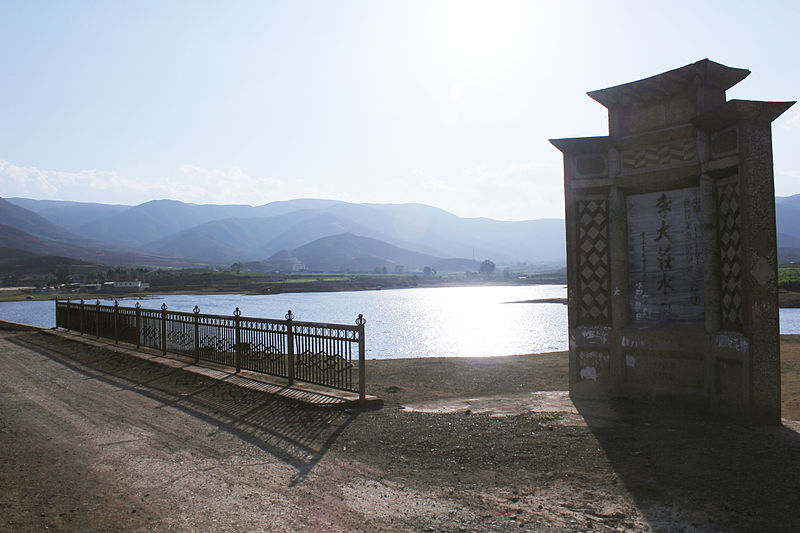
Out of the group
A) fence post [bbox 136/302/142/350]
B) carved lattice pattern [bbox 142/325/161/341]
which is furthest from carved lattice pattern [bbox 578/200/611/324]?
fence post [bbox 136/302/142/350]

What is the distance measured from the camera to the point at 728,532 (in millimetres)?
4457

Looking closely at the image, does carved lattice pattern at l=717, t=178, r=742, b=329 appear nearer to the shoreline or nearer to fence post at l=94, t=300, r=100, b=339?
fence post at l=94, t=300, r=100, b=339

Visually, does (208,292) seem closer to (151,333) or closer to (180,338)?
(151,333)

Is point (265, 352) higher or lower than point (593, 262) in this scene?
lower

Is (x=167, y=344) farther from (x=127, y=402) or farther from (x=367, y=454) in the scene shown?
(x=367, y=454)

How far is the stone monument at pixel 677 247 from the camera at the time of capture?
7445mm

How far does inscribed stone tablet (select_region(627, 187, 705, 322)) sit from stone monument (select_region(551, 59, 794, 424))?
0.02 m

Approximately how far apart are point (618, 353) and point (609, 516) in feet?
15.4

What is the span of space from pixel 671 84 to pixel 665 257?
8.60ft

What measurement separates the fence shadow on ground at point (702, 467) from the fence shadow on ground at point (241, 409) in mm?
3437

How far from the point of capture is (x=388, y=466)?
6.38 metres

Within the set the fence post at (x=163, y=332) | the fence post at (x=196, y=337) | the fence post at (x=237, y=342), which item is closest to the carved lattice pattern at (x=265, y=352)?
the fence post at (x=237, y=342)

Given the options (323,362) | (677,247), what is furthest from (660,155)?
(323,362)

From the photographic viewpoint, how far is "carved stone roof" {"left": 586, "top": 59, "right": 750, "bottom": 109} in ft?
27.1
